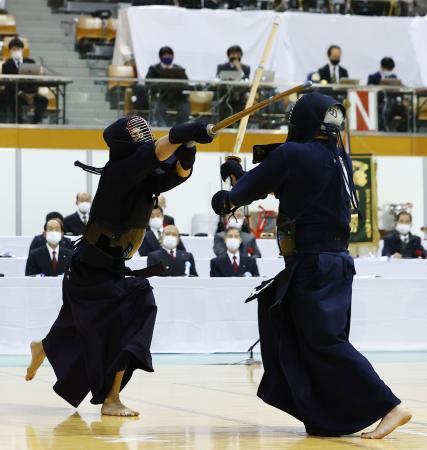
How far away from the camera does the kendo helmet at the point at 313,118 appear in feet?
25.2

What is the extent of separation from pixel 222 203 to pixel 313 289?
77cm

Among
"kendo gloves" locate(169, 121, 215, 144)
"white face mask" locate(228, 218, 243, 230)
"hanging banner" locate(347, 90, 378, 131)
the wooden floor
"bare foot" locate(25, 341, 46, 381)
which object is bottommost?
the wooden floor

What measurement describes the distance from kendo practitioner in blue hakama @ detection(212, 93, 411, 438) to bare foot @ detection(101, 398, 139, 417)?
120 centimetres

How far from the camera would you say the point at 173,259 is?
1670cm

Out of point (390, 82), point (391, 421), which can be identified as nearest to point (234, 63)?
point (390, 82)

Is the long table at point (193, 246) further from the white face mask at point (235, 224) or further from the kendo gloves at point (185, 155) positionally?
the kendo gloves at point (185, 155)

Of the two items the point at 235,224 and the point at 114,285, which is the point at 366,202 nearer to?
the point at 235,224

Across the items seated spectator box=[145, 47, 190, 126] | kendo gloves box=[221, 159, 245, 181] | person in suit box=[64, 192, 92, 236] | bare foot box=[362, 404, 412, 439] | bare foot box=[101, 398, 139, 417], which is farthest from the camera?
seated spectator box=[145, 47, 190, 126]

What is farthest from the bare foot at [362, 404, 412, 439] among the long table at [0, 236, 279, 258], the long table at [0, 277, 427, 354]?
the long table at [0, 236, 279, 258]

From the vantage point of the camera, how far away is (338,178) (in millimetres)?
7707

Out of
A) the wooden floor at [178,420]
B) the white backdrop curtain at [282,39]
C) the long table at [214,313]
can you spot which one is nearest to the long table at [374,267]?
the long table at [214,313]

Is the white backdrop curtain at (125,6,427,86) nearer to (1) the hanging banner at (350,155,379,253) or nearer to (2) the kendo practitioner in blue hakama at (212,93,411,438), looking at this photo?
(1) the hanging banner at (350,155,379,253)

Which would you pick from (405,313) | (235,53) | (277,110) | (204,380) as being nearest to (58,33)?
(235,53)

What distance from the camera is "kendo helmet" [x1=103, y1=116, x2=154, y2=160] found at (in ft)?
27.5
